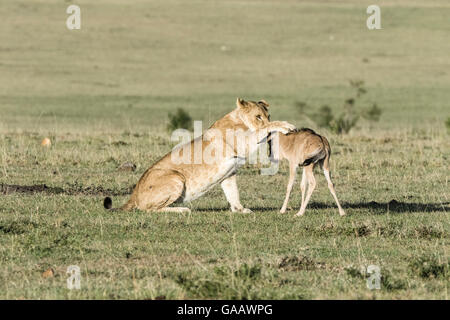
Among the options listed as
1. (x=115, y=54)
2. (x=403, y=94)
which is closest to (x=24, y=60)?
(x=115, y=54)

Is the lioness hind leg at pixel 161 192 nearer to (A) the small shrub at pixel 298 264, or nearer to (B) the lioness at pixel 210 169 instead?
(B) the lioness at pixel 210 169

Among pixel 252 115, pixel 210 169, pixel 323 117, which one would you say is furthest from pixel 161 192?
pixel 323 117

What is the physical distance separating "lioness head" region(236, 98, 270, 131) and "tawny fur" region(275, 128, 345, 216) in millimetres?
457

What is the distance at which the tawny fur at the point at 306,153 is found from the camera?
11.9 meters

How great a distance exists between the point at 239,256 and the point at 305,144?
115 inches

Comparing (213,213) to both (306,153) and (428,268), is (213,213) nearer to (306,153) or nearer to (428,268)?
(306,153)

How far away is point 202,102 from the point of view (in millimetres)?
53844

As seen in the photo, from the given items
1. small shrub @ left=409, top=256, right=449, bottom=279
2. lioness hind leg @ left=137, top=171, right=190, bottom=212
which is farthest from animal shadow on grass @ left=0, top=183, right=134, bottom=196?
small shrub @ left=409, top=256, right=449, bottom=279

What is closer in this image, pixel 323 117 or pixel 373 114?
pixel 323 117

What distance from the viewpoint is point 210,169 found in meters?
12.0

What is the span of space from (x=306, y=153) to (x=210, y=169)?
1.26 meters

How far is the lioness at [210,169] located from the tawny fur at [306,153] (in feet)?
0.96

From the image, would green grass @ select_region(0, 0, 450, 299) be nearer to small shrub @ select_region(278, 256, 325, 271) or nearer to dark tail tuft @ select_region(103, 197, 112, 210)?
small shrub @ select_region(278, 256, 325, 271)
